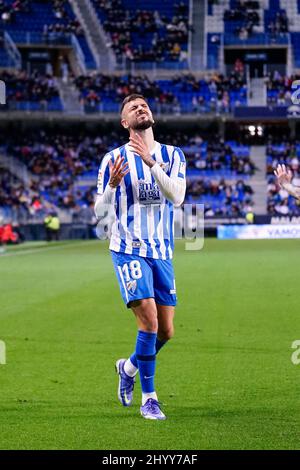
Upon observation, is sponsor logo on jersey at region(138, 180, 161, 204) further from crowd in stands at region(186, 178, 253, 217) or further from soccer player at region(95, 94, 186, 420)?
crowd in stands at region(186, 178, 253, 217)

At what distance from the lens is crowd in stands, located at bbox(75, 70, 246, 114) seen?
59.2 metres

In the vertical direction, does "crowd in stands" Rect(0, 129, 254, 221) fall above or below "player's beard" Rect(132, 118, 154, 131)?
below

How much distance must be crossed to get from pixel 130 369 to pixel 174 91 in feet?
173

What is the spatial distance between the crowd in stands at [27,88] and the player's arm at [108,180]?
5046cm

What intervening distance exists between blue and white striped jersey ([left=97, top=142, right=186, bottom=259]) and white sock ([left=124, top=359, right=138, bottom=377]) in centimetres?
104

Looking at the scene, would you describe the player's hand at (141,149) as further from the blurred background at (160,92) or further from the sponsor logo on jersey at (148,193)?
the blurred background at (160,92)

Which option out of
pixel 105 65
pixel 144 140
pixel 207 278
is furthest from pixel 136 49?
pixel 144 140

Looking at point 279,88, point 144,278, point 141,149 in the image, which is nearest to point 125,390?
point 144,278

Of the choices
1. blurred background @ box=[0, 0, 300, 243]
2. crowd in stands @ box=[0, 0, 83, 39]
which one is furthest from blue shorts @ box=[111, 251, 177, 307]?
crowd in stands @ box=[0, 0, 83, 39]

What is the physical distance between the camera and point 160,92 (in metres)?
59.7

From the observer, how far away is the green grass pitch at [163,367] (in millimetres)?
7426

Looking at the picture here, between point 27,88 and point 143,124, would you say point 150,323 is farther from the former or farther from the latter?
point 27,88

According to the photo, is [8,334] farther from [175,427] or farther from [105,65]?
[105,65]

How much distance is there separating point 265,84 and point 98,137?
10.8m
